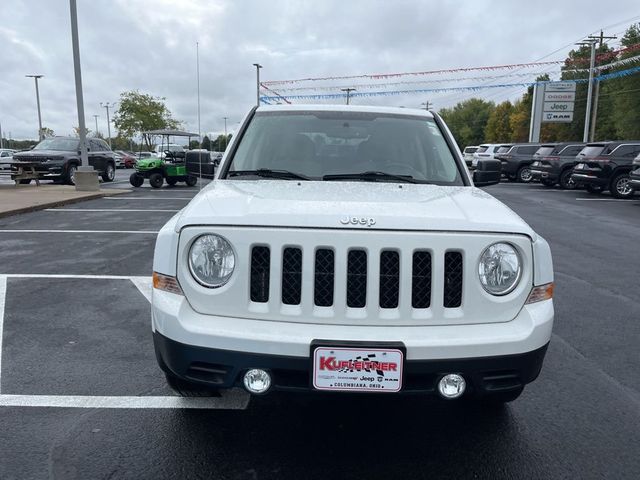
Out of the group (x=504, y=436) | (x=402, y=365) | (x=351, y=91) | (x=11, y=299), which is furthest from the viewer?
(x=351, y=91)

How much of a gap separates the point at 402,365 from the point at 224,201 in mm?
1179

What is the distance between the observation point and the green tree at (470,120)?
103812 millimetres

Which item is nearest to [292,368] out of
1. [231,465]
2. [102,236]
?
[231,465]

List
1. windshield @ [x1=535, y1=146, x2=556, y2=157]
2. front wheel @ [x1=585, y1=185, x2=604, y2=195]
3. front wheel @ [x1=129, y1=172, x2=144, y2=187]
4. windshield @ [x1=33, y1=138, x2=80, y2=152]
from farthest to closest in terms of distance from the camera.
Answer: windshield @ [x1=535, y1=146, x2=556, y2=157] < front wheel @ [x1=129, y1=172, x2=144, y2=187] < windshield @ [x1=33, y1=138, x2=80, y2=152] < front wheel @ [x1=585, y1=185, x2=604, y2=195]

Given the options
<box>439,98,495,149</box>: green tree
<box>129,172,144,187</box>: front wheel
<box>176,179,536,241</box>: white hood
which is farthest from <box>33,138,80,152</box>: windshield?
<box>439,98,495,149</box>: green tree

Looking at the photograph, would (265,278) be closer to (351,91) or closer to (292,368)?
(292,368)

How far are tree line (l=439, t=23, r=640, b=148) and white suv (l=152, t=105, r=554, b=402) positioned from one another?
3188 centimetres

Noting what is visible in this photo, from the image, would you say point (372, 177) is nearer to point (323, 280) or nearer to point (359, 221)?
point (359, 221)

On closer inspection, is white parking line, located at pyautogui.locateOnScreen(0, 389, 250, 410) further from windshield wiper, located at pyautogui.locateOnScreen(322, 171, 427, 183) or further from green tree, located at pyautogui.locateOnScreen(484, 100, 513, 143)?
green tree, located at pyautogui.locateOnScreen(484, 100, 513, 143)

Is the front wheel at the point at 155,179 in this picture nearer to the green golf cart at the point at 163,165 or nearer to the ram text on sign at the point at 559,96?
the green golf cart at the point at 163,165

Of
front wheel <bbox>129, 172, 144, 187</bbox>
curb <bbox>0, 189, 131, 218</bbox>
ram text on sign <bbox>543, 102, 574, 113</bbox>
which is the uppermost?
ram text on sign <bbox>543, 102, 574, 113</bbox>

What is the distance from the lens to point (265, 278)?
2.35m

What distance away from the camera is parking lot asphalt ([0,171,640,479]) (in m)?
2.53

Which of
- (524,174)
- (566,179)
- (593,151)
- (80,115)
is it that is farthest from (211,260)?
(524,174)
